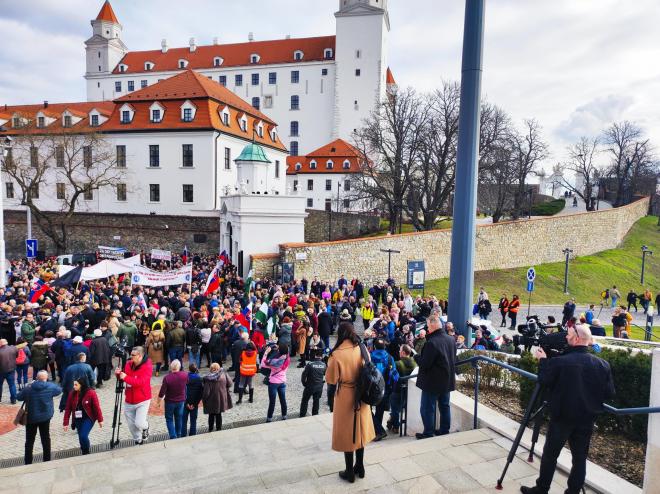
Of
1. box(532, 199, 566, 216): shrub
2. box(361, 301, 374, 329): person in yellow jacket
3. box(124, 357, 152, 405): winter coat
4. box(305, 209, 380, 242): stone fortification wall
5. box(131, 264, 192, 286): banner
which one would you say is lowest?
box(361, 301, 374, 329): person in yellow jacket

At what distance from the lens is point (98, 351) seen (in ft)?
35.8

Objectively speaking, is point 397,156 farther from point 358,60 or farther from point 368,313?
point 358,60

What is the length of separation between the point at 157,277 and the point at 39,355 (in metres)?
6.36

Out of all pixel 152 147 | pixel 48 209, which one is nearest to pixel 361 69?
pixel 152 147

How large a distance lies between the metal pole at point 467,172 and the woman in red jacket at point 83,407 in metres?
6.60

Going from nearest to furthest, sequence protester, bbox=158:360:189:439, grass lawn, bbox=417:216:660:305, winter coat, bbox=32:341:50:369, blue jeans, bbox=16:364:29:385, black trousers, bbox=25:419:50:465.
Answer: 1. black trousers, bbox=25:419:50:465
2. protester, bbox=158:360:189:439
3. winter coat, bbox=32:341:50:369
4. blue jeans, bbox=16:364:29:385
5. grass lawn, bbox=417:216:660:305

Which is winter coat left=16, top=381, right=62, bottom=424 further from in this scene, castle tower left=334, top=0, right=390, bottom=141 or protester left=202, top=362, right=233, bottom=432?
castle tower left=334, top=0, right=390, bottom=141

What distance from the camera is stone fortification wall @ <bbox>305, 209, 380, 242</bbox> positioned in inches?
1663

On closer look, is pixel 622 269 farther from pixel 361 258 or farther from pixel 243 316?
pixel 243 316

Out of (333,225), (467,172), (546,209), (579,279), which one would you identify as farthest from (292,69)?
(467,172)

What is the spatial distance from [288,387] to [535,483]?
7.89 m

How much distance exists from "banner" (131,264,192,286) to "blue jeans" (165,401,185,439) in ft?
30.5

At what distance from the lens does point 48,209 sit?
47562 mm

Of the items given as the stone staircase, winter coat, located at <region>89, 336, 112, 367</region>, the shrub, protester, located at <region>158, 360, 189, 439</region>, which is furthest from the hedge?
the shrub
